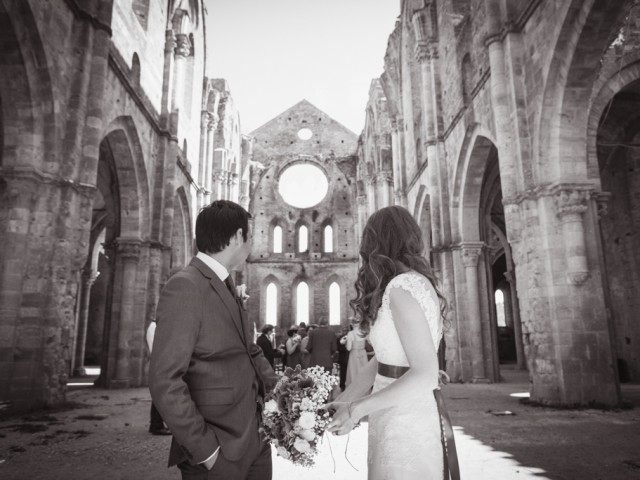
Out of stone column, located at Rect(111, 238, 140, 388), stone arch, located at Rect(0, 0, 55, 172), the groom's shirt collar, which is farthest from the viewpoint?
stone column, located at Rect(111, 238, 140, 388)

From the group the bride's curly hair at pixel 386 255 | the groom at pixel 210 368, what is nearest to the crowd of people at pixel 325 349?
the bride's curly hair at pixel 386 255

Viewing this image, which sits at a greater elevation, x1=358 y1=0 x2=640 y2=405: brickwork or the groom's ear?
x1=358 y1=0 x2=640 y2=405: brickwork

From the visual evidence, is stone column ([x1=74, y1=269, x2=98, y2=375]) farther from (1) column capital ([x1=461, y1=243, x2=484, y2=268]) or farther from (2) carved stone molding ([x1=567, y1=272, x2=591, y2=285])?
(2) carved stone molding ([x1=567, y1=272, x2=591, y2=285])

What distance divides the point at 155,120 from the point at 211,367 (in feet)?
46.5

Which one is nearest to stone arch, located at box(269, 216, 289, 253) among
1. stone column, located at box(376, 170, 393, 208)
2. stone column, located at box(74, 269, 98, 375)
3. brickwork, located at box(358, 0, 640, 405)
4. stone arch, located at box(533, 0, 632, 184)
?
stone column, located at box(376, 170, 393, 208)

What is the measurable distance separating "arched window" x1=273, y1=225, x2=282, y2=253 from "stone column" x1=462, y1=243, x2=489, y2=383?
19062 mm

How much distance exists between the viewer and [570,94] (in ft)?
27.9

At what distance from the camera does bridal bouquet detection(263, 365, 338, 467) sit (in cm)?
181

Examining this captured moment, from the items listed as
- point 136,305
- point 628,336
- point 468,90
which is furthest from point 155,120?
→ point 628,336

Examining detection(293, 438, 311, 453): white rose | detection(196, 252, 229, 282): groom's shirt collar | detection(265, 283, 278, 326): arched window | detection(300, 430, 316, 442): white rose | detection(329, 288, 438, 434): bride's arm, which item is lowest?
detection(293, 438, 311, 453): white rose

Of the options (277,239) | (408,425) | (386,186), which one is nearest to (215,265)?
(408,425)

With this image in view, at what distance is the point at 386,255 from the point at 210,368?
0.88 metres

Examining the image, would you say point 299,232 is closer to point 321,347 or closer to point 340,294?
point 340,294

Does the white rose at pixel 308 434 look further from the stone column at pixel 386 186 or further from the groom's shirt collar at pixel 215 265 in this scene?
the stone column at pixel 386 186
